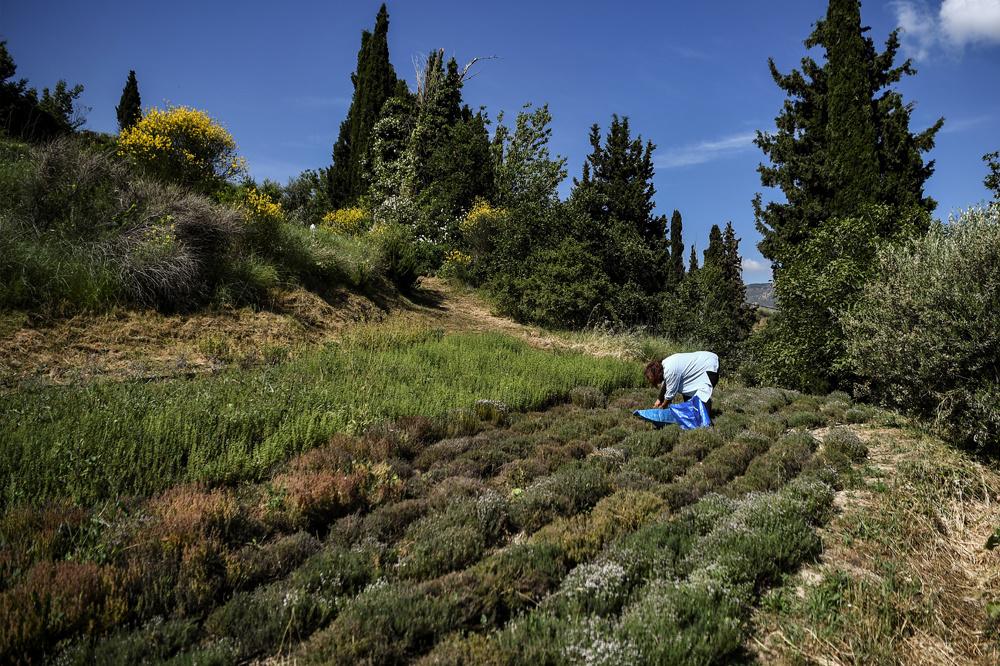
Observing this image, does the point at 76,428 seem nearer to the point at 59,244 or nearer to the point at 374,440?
the point at 374,440

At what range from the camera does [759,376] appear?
16.3 metres

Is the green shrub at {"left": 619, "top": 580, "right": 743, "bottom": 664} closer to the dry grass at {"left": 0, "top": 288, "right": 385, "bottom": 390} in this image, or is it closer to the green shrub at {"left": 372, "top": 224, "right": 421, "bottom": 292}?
the dry grass at {"left": 0, "top": 288, "right": 385, "bottom": 390}

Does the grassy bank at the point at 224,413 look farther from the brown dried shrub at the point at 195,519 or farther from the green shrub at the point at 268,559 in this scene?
the green shrub at the point at 268,559

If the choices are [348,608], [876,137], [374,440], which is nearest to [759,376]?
[876,137]

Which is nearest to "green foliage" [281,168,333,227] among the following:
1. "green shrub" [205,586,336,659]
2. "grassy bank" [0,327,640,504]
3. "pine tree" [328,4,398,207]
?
"pine tree" [328,4,398,207]

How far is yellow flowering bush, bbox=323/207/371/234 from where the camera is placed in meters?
21.8

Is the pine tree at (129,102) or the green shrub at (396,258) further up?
the pine tree at (129,102)

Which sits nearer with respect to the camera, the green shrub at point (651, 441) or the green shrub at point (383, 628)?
the green shrub at point (383, 628)

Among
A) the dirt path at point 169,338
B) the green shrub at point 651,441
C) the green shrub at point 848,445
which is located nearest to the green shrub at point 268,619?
the green shrub at point 651,441

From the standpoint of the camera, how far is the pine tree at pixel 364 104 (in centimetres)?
2944

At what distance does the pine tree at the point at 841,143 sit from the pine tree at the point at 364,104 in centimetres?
2035

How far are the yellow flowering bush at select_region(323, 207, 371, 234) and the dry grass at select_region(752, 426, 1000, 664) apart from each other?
19.6 metres

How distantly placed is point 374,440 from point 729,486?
14.1 ft

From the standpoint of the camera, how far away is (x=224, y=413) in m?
6.18
